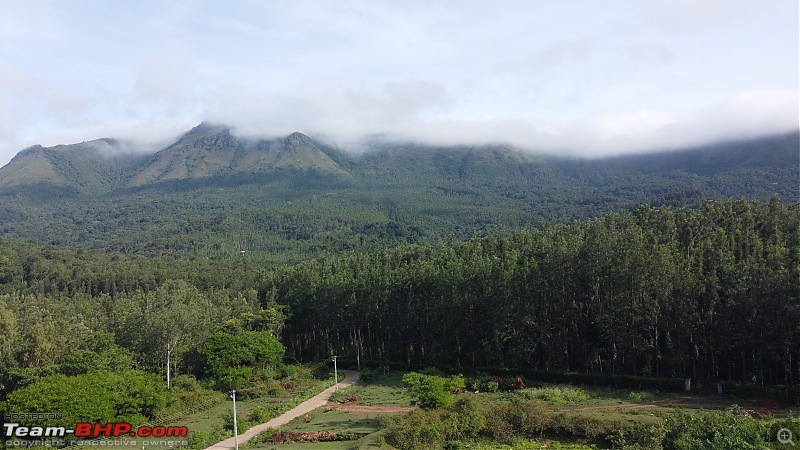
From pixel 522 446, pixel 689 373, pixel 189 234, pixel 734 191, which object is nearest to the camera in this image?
pixel 522 446

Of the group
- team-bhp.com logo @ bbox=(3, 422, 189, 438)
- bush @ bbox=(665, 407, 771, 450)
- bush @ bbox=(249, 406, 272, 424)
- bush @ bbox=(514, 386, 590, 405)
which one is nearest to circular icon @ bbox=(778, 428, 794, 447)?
bush @ bbox=(665, 407, 771, 450)

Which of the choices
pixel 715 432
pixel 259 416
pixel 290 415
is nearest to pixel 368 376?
pixel 290 415

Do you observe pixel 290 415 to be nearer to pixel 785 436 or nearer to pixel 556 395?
pixel 556 395

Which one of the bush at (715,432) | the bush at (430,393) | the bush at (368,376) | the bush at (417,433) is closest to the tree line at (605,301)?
the bush at (368,376)

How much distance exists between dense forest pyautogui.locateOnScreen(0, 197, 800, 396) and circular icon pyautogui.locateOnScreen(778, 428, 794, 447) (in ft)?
48.5

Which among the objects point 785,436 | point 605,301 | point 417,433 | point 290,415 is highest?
point 605,301

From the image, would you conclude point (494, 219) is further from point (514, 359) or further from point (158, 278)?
point (514, 359)

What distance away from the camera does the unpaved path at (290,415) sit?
99.7ft

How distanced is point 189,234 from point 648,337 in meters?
137

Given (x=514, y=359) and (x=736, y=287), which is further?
(x=514, y=359)

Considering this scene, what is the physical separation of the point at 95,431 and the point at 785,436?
36.2m

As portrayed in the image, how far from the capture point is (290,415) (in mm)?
37406

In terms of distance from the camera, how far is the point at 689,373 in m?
40.1

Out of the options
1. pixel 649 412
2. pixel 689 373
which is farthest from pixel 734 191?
pixel 649 412
